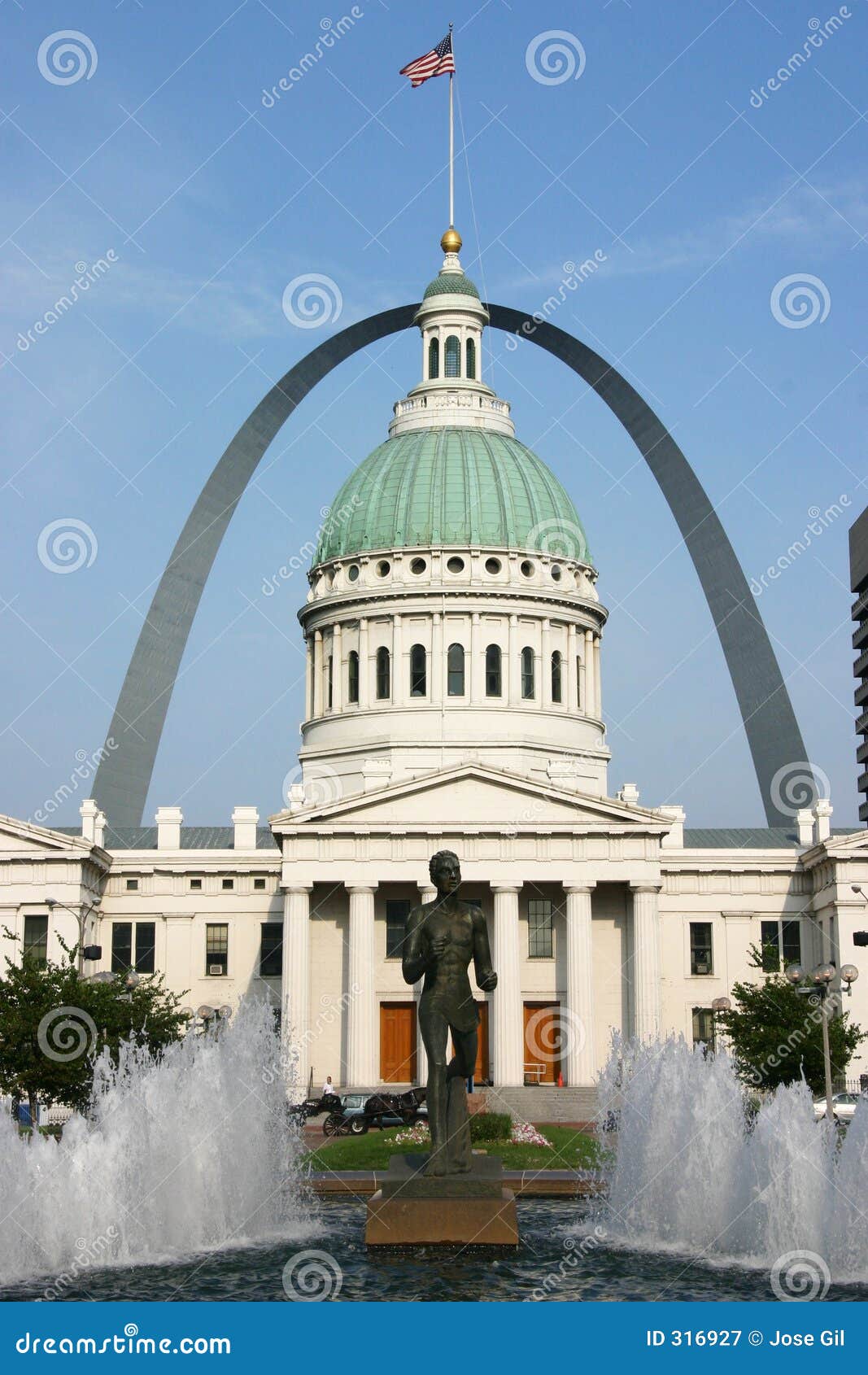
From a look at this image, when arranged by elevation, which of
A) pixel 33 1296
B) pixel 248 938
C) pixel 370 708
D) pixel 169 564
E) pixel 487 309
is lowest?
pixel 33 1296

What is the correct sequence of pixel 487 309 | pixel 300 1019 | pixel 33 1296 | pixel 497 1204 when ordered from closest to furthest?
pixel 33 1296 → pixel 497 1204 → pixel 300 1019 → pixel 487 309

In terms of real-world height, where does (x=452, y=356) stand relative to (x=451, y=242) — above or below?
below

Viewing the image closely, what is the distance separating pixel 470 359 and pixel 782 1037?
175 feet

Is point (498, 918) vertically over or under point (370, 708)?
under

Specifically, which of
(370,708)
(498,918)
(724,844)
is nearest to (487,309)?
(370,708)

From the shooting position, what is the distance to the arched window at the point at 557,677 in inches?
3644

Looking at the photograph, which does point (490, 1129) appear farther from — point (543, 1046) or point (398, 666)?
point (398, 666)

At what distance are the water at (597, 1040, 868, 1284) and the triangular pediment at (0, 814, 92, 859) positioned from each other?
157ft

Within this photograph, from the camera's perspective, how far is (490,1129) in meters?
49.6

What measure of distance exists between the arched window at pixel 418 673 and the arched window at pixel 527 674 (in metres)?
4.86

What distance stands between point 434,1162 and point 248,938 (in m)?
58.3

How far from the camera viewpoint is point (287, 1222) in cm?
2923

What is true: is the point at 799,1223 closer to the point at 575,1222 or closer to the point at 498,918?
the point at 575,1222

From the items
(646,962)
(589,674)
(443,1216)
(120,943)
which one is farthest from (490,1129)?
(589,674)
